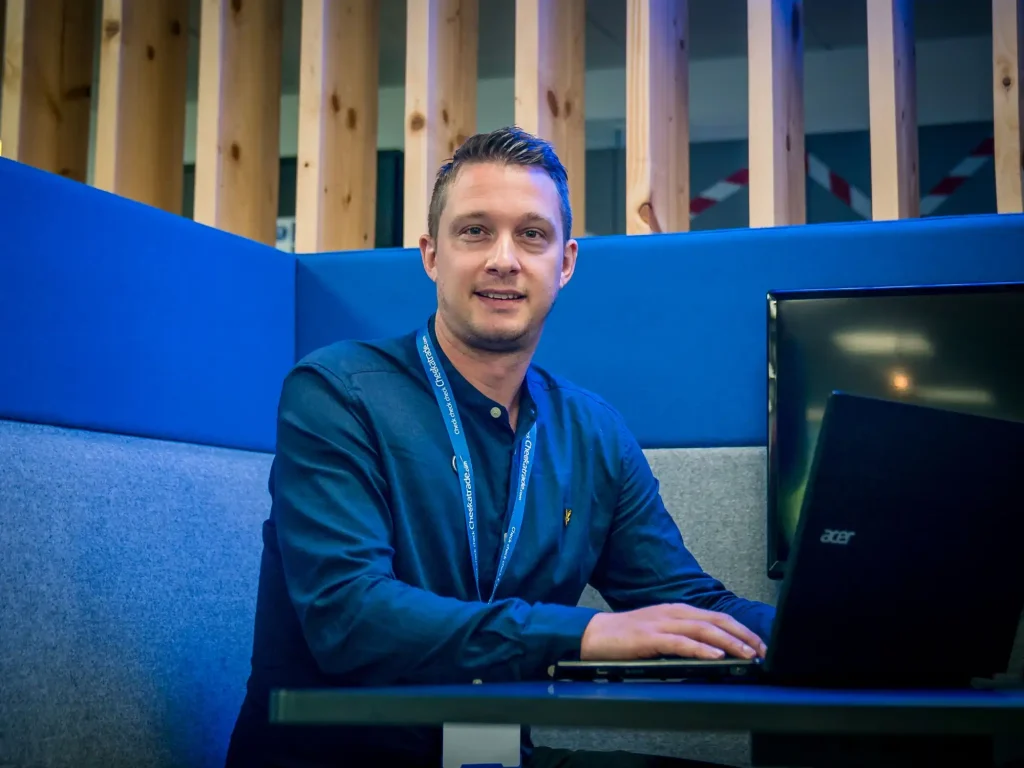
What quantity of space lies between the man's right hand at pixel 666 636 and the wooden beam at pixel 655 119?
1.56 meters

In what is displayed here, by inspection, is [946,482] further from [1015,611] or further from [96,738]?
[96,738]

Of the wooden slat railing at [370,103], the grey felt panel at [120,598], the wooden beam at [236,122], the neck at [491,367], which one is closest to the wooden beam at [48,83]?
the wooden slat railing at [370,103]

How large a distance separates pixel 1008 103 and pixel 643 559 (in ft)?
5.30

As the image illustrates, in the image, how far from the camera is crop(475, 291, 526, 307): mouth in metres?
1.73

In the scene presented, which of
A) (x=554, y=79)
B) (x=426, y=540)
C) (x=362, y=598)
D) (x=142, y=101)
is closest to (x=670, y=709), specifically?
(x=362, y=598)

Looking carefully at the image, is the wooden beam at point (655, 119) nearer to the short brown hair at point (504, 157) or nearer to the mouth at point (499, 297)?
the short brown hair at point (504, 157)

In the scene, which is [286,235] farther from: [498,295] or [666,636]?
[666,636]

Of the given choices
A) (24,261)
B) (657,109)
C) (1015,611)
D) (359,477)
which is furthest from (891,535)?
(657,109)

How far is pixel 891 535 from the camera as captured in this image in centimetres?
97

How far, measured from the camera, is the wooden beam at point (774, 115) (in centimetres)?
267

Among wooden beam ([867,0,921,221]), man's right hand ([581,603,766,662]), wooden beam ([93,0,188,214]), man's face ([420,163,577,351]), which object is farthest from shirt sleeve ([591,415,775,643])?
wooden beam ([93,0,188,214])

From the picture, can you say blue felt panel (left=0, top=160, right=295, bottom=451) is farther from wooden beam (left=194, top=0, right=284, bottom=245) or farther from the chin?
wooden beam (left=194, top=0, right=284, bottom=245)

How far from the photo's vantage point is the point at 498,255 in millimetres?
1745

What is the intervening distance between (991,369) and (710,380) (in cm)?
49
